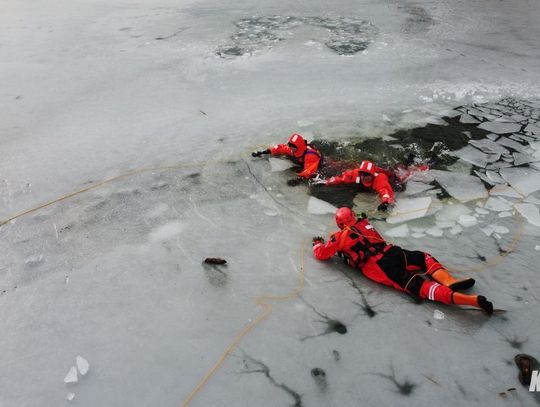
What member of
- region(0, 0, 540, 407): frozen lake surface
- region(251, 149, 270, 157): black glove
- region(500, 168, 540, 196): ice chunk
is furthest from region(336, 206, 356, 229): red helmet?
region(500, 168, 540, 196): ice chunk

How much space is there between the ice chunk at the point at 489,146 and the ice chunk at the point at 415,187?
41.9 inches

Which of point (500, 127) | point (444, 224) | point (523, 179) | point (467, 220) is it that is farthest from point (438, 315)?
point (500, 127)

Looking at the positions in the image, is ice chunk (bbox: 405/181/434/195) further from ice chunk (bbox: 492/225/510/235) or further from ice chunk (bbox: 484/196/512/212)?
ice chunk (bbox: 492/225/510/235)

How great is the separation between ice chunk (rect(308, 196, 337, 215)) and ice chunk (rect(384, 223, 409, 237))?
1.77 feet

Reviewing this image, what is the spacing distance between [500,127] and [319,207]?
9.10 ft

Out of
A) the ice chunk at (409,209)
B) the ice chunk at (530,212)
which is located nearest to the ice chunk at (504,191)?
the ice chunk at (530,212)

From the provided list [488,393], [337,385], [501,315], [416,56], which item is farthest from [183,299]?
[416,56]

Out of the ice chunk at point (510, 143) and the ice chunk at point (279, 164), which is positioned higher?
the ice chunk at point (510, 143)

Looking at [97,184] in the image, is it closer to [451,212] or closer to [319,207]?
[319,207]

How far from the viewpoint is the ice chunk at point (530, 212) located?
11.3ft

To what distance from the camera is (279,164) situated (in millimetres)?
4375

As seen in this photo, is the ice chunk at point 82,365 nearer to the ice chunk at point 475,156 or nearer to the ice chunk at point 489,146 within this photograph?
the ice chunk at point 475,156

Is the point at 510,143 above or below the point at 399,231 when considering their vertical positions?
above

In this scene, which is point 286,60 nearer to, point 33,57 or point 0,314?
point 33,57
